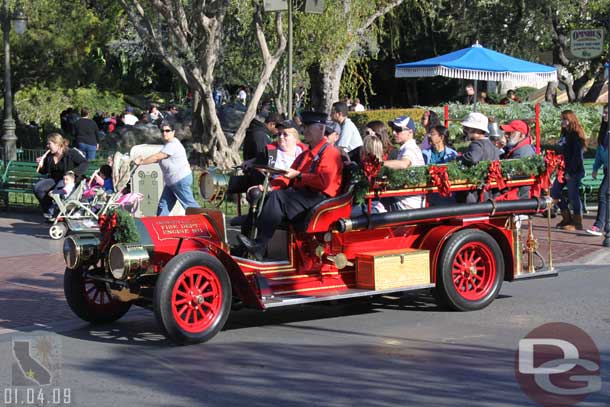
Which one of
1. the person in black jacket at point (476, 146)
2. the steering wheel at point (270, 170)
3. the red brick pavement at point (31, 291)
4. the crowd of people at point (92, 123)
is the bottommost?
the red brick pavement at point (31, 291)

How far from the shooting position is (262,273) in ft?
28.1

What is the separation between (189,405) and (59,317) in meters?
3.36

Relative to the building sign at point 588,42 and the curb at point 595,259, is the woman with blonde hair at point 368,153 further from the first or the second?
the building sign at point 588,42

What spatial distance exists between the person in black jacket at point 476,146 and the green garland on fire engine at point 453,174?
16 cm

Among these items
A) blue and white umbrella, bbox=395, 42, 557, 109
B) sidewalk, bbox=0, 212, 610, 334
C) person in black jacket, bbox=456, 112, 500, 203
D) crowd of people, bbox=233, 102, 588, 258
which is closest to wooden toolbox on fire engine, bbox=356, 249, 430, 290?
crowd of people, bbox=233, 102, 588, 258

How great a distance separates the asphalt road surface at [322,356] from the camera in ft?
21.4

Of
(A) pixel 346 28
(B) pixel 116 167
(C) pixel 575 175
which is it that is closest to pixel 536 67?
(A) pixel 346 28

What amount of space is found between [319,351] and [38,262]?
582 centimetres

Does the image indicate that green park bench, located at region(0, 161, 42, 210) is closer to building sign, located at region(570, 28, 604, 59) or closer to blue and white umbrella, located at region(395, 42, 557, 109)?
blue and white umbrella, located at region(395, 42, 557, 109)

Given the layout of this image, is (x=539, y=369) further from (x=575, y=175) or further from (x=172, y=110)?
(x=172, y=110)

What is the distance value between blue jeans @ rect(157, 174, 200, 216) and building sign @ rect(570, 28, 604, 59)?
18.7ft

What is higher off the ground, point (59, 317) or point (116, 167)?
point (116, 167)

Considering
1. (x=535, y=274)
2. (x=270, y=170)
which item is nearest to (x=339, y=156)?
(x=270, y=170)
